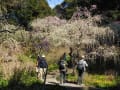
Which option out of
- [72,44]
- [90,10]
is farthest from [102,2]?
[72,44]

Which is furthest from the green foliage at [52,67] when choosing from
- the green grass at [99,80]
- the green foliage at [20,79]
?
the green foliage at [20,79]

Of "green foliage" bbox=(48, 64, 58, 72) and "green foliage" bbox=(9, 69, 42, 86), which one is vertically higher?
"green foliage" bbox=(48, 64, 58, 72)

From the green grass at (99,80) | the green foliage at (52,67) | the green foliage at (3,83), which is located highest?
the green foliage at (52,67)

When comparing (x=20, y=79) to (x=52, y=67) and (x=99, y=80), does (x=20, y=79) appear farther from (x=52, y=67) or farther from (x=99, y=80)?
(x=52, y=67)

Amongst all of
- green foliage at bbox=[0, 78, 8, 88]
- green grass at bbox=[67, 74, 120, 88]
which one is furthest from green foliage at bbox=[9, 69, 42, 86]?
green grass at bbox=[67, 74, 120, 88]

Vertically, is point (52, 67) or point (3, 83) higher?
point (52, 67)

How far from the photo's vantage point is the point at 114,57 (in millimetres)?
38406

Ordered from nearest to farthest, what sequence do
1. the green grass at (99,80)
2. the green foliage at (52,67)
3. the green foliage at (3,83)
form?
1. the green foliage at (3,83)
2. the green grass at (99,80)
3. the green foliage at (52,67)

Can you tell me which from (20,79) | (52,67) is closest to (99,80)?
(52,67)

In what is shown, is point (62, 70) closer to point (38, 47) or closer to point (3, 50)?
point (3, 50)

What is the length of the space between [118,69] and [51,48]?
429 inches

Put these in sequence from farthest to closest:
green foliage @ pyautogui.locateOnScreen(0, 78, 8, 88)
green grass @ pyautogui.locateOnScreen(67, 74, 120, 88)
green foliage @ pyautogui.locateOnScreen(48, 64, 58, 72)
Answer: green foliage @ pyautogui.locateOnScreen(48, 64, 58, 72) < green grass @ pyautogui.locateOnScreen(67, 74, 120, 88) < green foliage @ pyautogui.locateOnScreen(0, 78, 8, 88)

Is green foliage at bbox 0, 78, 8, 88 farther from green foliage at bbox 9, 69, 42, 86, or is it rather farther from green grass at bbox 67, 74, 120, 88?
green grass at bbox 67, 74, 120, 88

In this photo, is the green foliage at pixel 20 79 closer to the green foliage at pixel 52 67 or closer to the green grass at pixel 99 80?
the green grass at pixel 99 80
